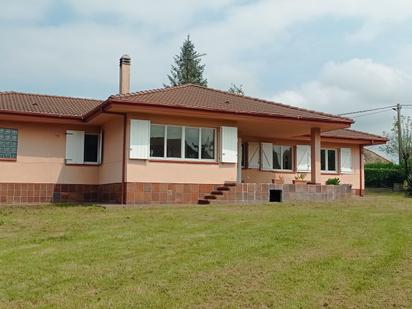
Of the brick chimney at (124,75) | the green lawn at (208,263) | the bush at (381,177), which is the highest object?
the brick chimney at (124,75)

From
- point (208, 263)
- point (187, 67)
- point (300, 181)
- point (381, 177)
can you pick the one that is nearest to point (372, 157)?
point (381, 177)

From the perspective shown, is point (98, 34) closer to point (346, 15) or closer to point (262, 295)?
point (346, 15)

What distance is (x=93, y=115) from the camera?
17.3 metres

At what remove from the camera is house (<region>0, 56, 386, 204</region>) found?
16.3 m

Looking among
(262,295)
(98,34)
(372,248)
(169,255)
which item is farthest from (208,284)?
(98,34)

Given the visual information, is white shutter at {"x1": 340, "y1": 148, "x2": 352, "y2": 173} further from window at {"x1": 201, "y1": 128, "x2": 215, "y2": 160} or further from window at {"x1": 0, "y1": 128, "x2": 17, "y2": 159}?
window at {"x1": 0, "y1": 128, "x2": 17, "y2": 159}

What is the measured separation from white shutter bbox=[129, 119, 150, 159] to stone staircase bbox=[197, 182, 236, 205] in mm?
2310

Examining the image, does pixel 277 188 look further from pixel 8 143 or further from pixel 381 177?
pixel 381 177

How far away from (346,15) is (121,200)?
8511 millimetres

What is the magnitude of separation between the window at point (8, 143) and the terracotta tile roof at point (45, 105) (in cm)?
91

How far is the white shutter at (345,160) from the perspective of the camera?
80.7 ft

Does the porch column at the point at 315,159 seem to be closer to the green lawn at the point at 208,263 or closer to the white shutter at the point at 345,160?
the white shutter at the point at 345,160

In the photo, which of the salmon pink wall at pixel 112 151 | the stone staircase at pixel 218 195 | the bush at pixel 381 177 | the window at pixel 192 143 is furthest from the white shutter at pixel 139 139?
the bush at pixel 381 177

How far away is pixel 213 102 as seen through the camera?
59.1 feet
